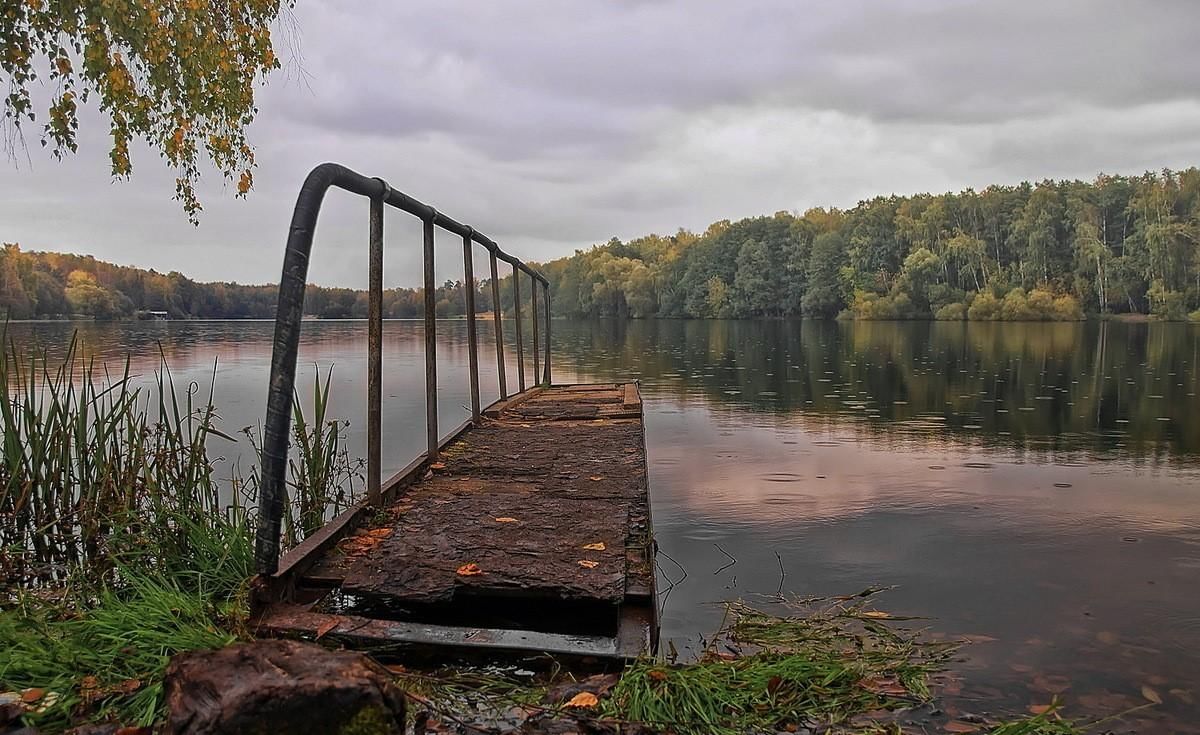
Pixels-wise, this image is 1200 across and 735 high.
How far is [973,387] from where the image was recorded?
56.4ft

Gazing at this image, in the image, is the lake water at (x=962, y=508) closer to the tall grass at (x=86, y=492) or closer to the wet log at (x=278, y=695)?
the wet log at (x=278, y=695)

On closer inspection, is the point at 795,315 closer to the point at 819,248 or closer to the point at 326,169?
the point at 819,248

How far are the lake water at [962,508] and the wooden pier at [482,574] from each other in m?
0.77

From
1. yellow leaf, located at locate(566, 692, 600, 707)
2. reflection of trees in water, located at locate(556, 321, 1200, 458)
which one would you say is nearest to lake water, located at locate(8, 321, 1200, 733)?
reflection of trees in water, located at locate(556, 321, 1200, 458)

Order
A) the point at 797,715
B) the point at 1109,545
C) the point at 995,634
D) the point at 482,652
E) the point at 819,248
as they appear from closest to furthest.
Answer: the point at 797,715
the point at 482,652
the point at 995,634
the point at 1109,545
the point at 819,248

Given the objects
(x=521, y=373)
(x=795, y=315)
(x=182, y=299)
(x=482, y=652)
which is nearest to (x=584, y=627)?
(x=482, y=652)

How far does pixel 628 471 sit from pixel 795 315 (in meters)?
90.7

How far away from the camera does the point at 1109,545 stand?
239 inches

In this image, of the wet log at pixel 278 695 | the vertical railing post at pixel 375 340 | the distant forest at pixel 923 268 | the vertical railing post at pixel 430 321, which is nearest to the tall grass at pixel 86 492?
the vertical railing post at pixel 375 340

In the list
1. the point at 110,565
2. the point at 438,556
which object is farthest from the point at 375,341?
the point at 110,565

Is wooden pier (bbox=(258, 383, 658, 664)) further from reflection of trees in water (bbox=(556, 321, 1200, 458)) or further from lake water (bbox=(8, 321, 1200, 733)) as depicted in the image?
reflection of trees in water (bbox=(556, 321, 1200, 458))

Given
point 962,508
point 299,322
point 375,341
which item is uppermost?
point 299,322

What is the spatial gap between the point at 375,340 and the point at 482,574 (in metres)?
1.63

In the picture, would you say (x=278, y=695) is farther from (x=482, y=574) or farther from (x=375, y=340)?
(x=375, y=340)
